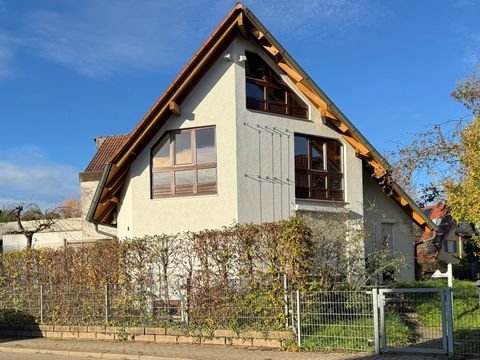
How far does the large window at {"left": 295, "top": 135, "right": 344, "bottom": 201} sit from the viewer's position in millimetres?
19391

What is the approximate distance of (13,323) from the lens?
16641mm

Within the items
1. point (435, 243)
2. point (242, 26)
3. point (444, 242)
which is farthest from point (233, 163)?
point (444, 242)

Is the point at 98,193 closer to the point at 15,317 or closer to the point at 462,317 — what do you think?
the point at 15,317

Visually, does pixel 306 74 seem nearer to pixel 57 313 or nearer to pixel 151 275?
pixel 151 275

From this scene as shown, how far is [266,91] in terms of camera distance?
19.0 meters

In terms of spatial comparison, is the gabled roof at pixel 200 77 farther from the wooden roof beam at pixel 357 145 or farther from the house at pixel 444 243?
the house at pixel 444 243

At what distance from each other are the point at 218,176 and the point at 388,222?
26.5ft

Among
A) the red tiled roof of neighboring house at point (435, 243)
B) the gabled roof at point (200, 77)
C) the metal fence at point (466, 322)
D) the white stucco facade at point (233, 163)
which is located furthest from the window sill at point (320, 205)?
the red tiled roof of neighboring house at point (435, 243)

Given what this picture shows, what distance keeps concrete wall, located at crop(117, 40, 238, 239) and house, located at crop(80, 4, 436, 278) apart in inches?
1.2

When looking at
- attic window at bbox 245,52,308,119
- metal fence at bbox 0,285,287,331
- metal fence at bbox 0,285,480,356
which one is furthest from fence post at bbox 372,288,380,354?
attic window at bbox 245,52,308,119

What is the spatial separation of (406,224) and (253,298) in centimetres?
1226

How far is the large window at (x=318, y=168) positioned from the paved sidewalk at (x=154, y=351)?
7698 millimetres

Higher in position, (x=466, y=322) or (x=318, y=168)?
(x=318, y=168)

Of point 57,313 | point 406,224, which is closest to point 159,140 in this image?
point 57,313
